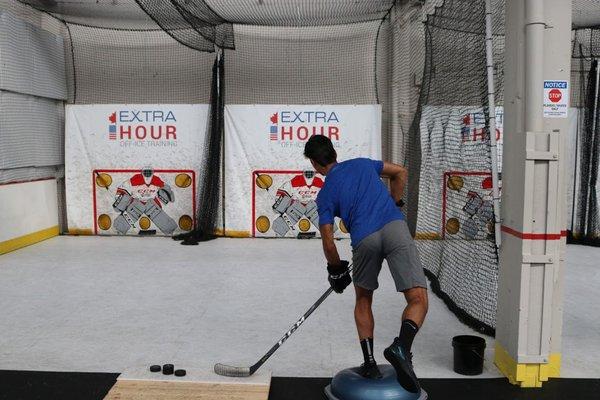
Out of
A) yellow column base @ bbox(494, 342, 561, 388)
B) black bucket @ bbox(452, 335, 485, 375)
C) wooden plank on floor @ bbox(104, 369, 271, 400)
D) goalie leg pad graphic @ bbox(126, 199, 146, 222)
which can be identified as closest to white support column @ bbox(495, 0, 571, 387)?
yellow column base @ bbox(494, 342, 561, 388)

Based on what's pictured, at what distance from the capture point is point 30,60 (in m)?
7.16

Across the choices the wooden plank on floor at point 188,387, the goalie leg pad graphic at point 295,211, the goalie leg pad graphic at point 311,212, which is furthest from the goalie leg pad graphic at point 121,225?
the wooden plank on floor at point 188,387

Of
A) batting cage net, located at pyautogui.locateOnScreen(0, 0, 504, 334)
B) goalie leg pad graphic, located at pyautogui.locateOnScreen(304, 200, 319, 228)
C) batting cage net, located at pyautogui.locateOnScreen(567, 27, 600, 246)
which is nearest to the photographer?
batting cage net, located at pyautogui.locateOnScreen(0, 0, 504, 334)

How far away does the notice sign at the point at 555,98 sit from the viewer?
2.83 m

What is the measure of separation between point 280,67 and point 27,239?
4.09 meters

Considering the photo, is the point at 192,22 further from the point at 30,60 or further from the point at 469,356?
the point at 469,356

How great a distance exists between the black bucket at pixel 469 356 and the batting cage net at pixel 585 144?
5.08 metres

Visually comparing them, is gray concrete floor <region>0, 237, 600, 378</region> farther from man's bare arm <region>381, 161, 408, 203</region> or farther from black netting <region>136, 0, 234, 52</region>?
black netting <region>136, 0, 234, 52</region>

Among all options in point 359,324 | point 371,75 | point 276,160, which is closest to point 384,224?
point 359,324

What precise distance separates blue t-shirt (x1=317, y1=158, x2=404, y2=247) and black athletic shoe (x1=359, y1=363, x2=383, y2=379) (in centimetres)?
58

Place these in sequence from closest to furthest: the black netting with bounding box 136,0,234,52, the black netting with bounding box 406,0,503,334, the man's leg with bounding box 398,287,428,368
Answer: the man's leg with bounding box 398,287,428,368
the black netting with bounding box 406,0,503,334
the black netting with bounding box 136,0,234,52

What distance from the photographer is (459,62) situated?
4.95 m

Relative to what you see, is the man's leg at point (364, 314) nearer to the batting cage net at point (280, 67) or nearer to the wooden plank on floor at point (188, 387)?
the wooden plank on floor at point (188, 387)

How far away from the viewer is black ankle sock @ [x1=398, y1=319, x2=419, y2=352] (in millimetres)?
2526
